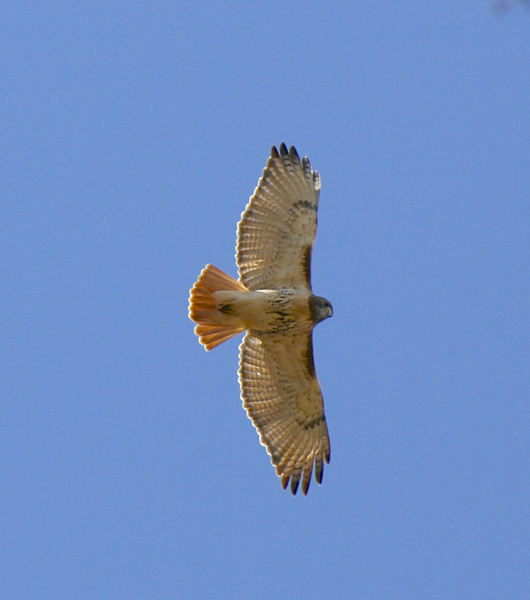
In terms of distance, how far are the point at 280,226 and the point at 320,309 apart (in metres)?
0.92

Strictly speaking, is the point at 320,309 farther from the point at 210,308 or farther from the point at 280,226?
the point at 210,308

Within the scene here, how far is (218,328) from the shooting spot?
40.0 ft

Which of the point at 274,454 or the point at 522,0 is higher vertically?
the point at 522,0

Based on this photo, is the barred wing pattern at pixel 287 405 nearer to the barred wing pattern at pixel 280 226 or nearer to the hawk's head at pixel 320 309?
the hawk's head at pixel 320 309

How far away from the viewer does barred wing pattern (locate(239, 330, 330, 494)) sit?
41.4ft

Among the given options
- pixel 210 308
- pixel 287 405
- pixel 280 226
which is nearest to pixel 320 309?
pixel 280 226

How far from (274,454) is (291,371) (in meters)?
0.86

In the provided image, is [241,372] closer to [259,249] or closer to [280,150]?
[259,249]

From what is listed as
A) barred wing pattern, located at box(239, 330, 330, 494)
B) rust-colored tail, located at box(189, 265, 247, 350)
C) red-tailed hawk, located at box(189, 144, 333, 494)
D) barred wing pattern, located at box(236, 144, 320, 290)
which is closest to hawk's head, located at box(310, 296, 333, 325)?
red-tailed hawk, located at box(189, 144, 333, 494)

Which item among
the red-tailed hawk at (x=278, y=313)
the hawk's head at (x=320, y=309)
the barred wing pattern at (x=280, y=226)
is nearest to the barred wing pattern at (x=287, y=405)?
the red-tailed hawk at (x=278, y=313)

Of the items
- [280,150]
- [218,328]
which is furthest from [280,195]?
[218,328]

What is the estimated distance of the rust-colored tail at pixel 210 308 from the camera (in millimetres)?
11984

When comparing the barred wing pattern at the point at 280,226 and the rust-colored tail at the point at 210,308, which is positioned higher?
the barred wing pattern at the point at 280,226

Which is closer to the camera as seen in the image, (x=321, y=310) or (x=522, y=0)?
(x=321, y=310)
